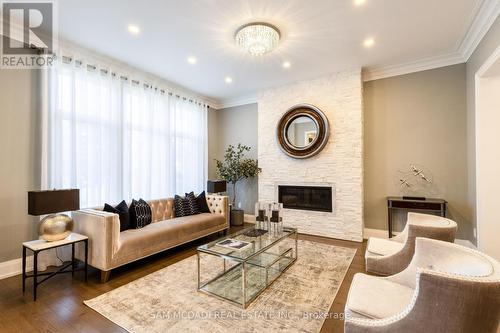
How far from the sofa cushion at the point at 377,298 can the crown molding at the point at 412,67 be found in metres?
3.79

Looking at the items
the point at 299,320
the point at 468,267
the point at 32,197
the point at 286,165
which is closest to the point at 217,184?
the point at 286,165

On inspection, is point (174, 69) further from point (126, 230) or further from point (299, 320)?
point (299, 320)

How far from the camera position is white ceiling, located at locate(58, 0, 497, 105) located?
261 centimetres

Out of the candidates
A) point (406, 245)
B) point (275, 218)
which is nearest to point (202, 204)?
point (275, 218)

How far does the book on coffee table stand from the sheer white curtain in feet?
7.19

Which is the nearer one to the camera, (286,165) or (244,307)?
(244,307)

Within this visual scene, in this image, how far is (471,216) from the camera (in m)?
3.57

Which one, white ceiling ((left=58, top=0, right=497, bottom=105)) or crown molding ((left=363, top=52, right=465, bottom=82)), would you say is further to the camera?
crown molding ((left=363, top=52, right=465, bottom=82))

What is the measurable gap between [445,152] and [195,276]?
4.30 metres

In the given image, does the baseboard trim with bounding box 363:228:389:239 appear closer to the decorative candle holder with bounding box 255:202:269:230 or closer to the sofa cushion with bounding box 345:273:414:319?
the decorative candle holder with bounding box 255:202:269:230

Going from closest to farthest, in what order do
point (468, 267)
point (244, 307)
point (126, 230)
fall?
point (468, 267) → point (244, 307) → point (126, 230)

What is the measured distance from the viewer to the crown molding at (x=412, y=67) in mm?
3738

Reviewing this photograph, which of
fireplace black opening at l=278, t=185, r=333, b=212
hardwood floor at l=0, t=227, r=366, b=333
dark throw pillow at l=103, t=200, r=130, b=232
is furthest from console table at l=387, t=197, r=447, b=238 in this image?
dark throw pillow at l=103, t=200, r=130, b=232

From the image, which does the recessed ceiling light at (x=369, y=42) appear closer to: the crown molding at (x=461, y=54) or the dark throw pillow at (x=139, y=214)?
the crown molding at (x=461, y=54)
